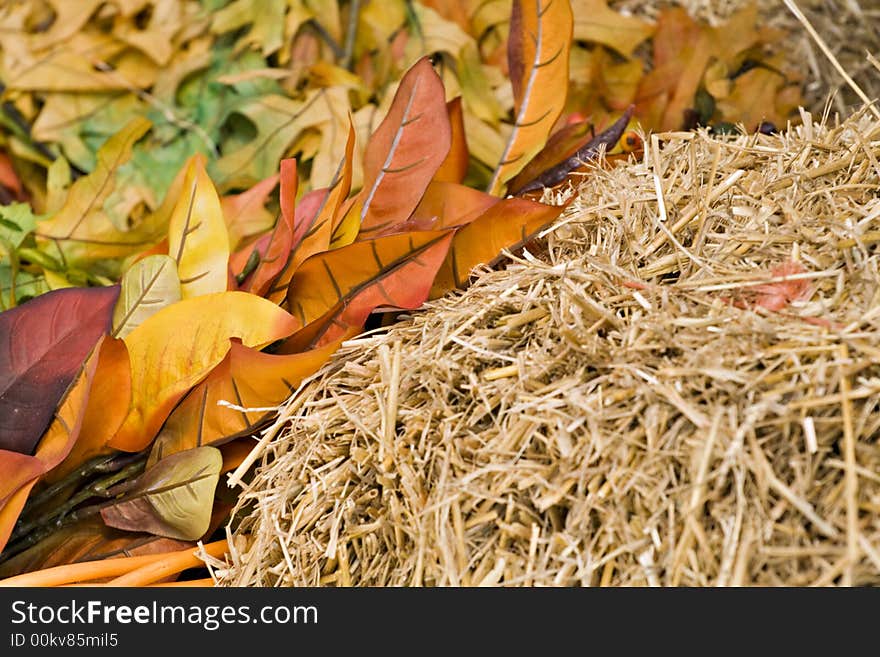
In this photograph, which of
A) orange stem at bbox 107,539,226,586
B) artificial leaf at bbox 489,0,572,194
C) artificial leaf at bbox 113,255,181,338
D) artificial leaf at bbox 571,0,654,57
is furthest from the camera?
artificial leaf at bbox 571,0,654,57

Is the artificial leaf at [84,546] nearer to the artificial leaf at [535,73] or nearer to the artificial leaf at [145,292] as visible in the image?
the artificial leaf at [145,292]

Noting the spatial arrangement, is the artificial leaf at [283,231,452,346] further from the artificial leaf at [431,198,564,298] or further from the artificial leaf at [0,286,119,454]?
the artificial leaf at [0,286,119,454]

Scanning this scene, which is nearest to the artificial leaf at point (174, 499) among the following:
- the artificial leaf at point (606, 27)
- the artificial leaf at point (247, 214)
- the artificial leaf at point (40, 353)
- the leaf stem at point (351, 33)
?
the artificial leaf at point (40, 353)

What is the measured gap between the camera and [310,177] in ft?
3.82

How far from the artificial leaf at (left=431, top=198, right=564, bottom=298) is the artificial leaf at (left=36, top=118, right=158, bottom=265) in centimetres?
49

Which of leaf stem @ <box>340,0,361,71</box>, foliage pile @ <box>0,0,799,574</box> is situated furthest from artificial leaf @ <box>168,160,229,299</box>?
leaf stem @ <box>340,0,361,71</box>

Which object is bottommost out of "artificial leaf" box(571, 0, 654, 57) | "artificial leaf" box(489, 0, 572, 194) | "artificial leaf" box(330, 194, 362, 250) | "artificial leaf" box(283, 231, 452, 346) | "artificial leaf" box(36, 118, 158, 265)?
"artificial leaf" box(283, 231, 452, 346)

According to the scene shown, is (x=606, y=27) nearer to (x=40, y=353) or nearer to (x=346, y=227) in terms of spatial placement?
(x=346, y=227)

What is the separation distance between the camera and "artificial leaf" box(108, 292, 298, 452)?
76 cm

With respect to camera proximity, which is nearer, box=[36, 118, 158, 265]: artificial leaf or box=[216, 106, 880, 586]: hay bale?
box=[216, 106, 880, 586]: hay bale

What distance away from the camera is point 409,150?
0.86 metres

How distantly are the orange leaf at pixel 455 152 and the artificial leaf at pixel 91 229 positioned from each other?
417 mm

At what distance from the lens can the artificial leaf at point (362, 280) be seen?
76 cm
